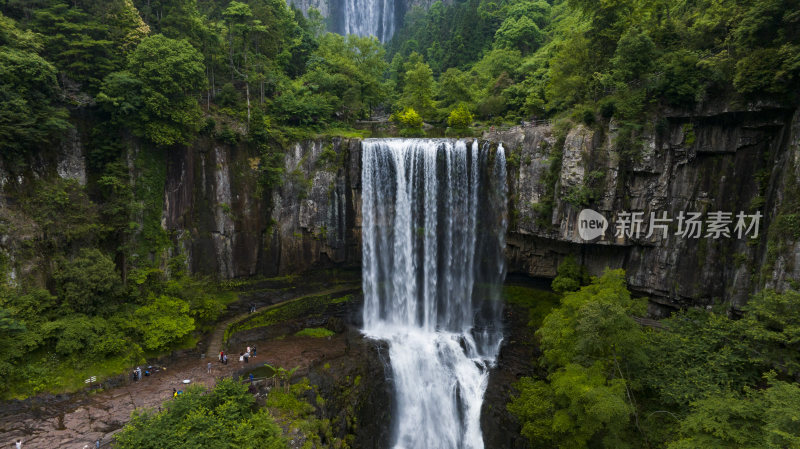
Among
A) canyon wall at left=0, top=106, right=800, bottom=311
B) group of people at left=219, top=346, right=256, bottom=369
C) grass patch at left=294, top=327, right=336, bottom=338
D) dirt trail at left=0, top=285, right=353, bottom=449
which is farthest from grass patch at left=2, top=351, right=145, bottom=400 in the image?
grass patch at left=294, top=327, right=336, bottom=338

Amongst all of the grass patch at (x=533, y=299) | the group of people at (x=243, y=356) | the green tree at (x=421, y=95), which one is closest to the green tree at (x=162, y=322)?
the group of people at (x=243, y=356)

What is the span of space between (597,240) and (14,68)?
27000 mm

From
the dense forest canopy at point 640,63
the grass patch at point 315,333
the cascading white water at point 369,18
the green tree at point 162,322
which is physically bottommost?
the grass patch at point 315,333

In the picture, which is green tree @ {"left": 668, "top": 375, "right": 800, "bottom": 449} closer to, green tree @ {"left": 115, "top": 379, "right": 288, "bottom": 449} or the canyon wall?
the canyon wall

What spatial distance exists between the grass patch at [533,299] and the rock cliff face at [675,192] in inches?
109

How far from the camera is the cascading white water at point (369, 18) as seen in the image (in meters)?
57.5

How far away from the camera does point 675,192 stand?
57.5 feet

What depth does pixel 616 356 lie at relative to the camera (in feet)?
44.3

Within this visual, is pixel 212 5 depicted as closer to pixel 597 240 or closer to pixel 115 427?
pixel 115 427

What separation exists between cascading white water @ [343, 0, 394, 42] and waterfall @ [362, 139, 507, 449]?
44137 millimetres

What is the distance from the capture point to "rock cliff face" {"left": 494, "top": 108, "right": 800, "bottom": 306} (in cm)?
1394

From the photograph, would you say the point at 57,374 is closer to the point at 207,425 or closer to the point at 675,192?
the point at 207,425

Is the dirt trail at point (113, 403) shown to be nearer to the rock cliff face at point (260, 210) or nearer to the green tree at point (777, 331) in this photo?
the rock cliff face at point (260, 210)

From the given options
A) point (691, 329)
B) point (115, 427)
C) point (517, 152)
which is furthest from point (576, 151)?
point (115, 427)
